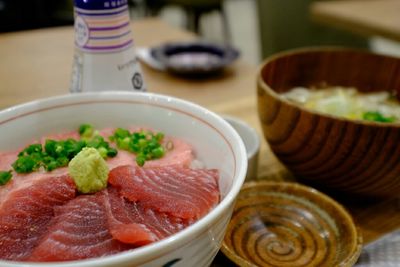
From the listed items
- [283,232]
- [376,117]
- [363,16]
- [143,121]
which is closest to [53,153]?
[143,121]

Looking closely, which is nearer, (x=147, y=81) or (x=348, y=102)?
(x=348, y=102)

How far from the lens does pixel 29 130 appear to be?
→ 0.81 m

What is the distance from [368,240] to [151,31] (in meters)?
1.53

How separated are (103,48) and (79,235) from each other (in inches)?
17.1

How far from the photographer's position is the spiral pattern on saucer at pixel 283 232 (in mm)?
729

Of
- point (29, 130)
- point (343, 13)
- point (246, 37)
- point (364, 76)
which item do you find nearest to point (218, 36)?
point (246, 37)

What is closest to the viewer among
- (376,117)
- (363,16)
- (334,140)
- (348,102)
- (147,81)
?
(334,140)

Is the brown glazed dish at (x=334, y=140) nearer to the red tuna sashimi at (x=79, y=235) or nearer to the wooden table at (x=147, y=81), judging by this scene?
the wooden table at (x=147, y=81)

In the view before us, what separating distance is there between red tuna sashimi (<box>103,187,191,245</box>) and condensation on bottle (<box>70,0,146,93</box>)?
12.5 inches

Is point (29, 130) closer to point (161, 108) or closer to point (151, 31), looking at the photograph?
point (161, 108)

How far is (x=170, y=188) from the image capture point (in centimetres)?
67

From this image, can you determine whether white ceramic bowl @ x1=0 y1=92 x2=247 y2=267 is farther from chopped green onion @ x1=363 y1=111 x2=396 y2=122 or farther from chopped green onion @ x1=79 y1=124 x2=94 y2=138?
chopped green onion @ x1=363 y1=111 x2=396 y2=122

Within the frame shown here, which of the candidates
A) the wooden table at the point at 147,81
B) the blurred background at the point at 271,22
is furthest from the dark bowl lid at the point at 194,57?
the blurred background at the point at 271,22

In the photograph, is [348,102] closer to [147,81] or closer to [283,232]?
[283,232]
